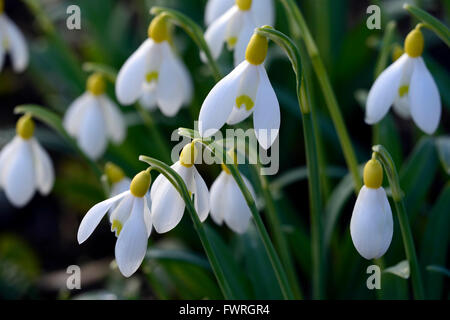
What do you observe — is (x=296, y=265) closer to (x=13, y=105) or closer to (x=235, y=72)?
(x=235, y=72)

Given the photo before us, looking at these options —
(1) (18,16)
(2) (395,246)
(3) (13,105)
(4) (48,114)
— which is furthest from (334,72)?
(1) (18,16)

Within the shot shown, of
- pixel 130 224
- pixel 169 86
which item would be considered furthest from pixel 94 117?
pixel 130 224

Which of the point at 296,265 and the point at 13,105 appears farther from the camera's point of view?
the point at 13,105

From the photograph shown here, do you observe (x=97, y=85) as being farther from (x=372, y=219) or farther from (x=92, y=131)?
(x=372, y=219)

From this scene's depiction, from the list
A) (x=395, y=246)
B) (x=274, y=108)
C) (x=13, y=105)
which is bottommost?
(x=395, y=246)

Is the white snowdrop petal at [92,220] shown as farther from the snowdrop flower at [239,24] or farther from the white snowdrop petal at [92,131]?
the white snowdrop petal at [92,131]
